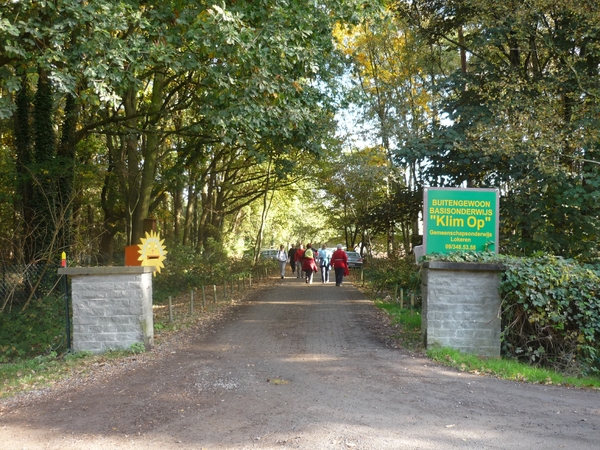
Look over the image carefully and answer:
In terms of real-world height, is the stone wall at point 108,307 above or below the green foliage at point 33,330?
above

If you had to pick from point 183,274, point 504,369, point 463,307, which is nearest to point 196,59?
point 463,307

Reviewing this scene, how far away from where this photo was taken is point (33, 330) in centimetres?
1314

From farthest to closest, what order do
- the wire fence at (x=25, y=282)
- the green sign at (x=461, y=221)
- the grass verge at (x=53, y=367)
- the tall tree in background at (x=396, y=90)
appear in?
1. the tall tree in background at (x=396, y=90)
2. the wire fence at (x=25, y=282)
3. the green sign at (x=461, y=221)
4. the grass verge at (x=53, y=367)

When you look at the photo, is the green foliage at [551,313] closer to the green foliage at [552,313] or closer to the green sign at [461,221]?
the green foliage at [552,313]

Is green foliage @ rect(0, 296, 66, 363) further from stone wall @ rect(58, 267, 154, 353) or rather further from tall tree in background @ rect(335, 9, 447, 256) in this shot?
tall tree in background @ rect(335, 9, 447, 256)

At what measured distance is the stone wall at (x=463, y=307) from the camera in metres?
9.21

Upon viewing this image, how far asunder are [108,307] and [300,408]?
4.49 metres

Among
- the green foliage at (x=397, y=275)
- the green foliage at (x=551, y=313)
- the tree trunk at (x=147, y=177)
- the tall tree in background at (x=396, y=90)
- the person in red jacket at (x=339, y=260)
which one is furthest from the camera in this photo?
the person in red jacket at (x=339, y=260)

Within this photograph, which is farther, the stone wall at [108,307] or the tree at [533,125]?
the tree at [533,125]

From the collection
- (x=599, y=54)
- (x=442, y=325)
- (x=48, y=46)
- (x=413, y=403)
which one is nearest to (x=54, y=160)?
(x=48, y=46)

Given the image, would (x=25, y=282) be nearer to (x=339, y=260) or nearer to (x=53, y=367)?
(x=53, y=367)

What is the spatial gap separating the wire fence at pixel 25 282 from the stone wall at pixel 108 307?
18.1 feet

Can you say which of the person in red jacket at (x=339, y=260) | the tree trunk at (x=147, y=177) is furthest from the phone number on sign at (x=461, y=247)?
the person in red jacket at (x=339, y=260)

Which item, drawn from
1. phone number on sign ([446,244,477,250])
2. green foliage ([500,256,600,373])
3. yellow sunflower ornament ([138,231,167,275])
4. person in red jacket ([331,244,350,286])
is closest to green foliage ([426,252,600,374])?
green foliage ([500,256,600,373])
